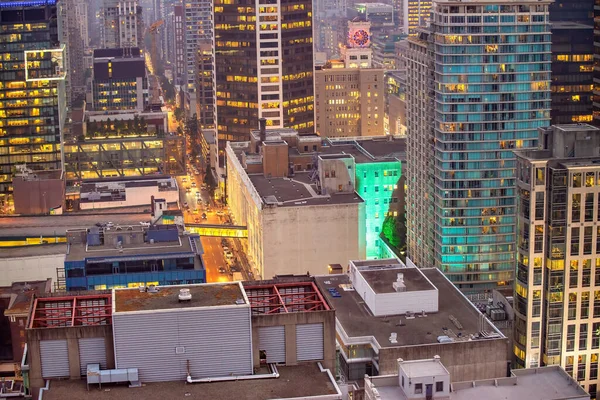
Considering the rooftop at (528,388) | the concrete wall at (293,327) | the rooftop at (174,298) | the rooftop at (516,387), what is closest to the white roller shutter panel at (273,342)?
the concrete wall at (293,327)

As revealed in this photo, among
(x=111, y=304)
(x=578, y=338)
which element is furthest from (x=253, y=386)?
(x=578, y=338)

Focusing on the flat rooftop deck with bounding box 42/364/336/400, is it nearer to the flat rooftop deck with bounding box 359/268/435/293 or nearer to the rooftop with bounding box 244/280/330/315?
the rooftop with bounding box 244/280/330/315

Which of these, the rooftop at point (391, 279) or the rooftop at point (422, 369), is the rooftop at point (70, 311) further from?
the rooftop at point (391, 279)

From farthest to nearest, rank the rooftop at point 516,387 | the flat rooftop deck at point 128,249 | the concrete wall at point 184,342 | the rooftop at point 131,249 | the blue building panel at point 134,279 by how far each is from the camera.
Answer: the flat rooftop deck at point 128,249, the rooftop at point 131,249, the blue building panel at point 134,279, the rooftop at point 516,387, the concrete wall at point 184,342

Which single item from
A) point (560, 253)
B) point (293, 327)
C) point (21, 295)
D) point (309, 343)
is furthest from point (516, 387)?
point (21, 295)

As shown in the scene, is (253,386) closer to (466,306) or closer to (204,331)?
(204,331)
